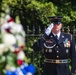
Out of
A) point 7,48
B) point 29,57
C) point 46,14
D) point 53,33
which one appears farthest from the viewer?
point 46,14

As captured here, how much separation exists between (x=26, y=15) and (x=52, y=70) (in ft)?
8.94

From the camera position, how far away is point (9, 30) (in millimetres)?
2533

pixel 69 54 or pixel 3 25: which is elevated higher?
pixel 3 25

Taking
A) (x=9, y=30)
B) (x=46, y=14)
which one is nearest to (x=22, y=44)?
(x=9, y=30)

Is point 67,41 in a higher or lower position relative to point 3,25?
lower

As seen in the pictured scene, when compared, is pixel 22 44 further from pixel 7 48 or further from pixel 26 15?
pixel 26 15

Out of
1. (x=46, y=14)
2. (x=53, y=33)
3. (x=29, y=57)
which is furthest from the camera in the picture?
(x=46, y=14)

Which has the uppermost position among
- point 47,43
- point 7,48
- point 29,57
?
point 7,48

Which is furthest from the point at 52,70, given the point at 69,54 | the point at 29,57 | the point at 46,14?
the point at 46,14

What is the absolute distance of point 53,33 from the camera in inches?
225

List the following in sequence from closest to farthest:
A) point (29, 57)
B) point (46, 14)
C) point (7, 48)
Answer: point (7, 48)
point (29, 57)
point (46, 14)

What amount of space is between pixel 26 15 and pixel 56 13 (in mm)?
653

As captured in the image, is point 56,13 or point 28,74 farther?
point 56,13

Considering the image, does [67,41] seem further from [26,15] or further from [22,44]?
[22,44]
